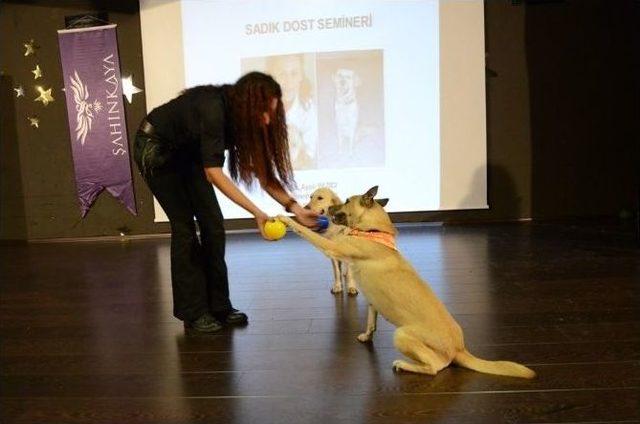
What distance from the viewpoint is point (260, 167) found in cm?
237

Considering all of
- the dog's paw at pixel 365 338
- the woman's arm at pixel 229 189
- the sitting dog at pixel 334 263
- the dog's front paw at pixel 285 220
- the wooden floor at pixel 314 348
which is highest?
the woman's arm at pixel 229 189

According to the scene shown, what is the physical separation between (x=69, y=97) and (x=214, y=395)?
483cm

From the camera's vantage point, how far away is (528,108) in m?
5.40

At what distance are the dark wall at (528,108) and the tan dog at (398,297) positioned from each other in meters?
3.31

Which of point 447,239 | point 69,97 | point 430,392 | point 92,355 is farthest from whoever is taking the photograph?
point 69,97

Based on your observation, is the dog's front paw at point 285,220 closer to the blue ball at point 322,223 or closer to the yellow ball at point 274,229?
the yellow ball at point 274,229

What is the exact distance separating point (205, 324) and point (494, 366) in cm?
134

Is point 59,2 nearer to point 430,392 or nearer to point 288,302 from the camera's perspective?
point 288,302

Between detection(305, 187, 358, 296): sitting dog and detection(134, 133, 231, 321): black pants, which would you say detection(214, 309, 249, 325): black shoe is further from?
detection(305, 187, 358, 296): sitting dog

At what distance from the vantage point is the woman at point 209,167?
2296mm

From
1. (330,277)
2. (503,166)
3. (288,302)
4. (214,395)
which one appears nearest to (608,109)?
(503,166)

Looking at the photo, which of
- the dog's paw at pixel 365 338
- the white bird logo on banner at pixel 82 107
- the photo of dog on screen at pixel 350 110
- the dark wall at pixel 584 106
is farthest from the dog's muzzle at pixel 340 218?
the white bird logo on banner at pixel 82 107

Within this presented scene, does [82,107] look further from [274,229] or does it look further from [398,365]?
[398,365]

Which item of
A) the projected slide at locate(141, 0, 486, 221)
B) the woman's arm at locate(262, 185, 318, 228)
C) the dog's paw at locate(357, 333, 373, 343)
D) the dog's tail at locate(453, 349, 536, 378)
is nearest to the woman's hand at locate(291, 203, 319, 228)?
the woman's arm at locate(262, 185, 318, 228)
